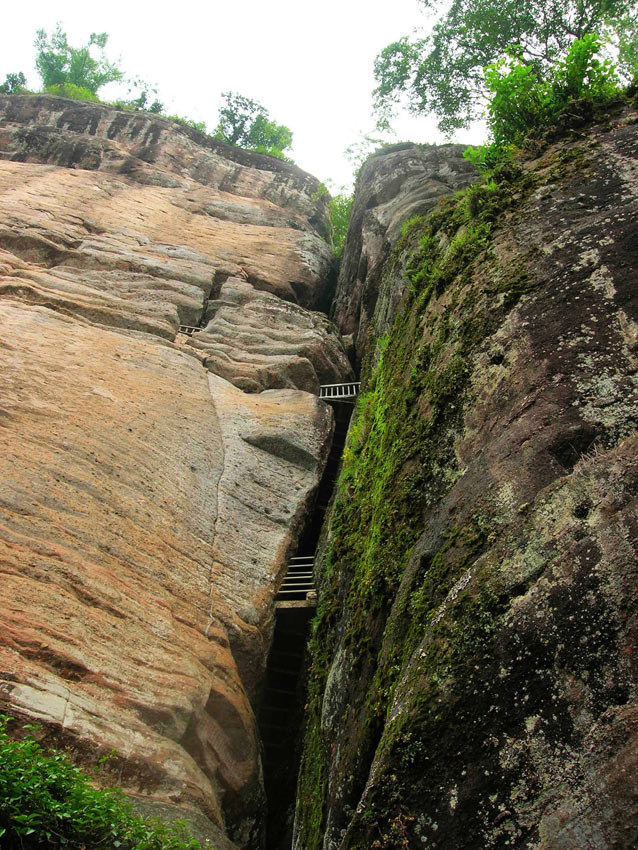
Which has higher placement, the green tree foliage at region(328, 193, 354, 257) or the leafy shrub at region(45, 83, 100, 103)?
the leafy shrub at region(45, 83, 100, 103)

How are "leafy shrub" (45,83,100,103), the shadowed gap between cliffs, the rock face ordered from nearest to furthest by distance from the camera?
the rock face → the shadowed gap between cliffs → "leafy shrub" (45,83,100,103)

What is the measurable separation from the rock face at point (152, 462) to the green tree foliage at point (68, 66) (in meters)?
14.5

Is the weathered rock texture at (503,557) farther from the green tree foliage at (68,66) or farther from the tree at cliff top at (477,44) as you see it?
the green tree foliage at (68,66)

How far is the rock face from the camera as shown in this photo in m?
7.86

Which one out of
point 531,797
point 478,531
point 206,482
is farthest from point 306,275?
point 531,797

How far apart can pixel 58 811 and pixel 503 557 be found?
4193 mm

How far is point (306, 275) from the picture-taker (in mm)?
20500

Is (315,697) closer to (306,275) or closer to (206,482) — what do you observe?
(206,482)

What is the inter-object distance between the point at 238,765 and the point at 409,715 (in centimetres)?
434

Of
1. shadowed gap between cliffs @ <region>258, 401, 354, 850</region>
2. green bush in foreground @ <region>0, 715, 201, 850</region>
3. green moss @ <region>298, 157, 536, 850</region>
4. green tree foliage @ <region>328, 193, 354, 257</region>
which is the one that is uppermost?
green tree foliage @ <region>328, 193, 354, 257</region>

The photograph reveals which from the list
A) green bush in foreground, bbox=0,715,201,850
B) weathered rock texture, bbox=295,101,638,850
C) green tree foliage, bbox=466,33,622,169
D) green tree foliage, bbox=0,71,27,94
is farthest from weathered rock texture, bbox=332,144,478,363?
green tree foliage, bbox=0,71,27,94

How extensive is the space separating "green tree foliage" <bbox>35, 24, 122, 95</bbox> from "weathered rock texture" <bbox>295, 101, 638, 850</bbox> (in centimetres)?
3045

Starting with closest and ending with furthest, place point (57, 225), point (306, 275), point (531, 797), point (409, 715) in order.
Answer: point (531, 797)
point (409, 715)
point (57, 225)
point (306, 275)

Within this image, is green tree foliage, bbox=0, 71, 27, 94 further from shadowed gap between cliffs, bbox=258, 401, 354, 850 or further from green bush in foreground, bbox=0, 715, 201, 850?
green bush in foreground, bbox=0, 715, 201, 850
